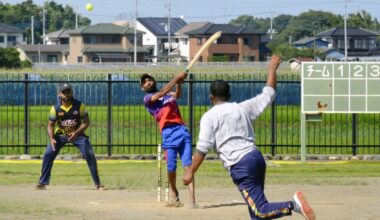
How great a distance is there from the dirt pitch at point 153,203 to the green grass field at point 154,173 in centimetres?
90

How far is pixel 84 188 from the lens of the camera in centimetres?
1862

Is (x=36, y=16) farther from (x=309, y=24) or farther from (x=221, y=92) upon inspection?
(x=221, y=92)

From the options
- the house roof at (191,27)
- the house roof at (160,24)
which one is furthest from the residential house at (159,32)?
the house roof at (191,27)

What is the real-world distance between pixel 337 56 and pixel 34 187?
75.0m

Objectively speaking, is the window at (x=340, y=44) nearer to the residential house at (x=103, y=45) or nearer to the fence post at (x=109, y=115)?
the residential house at (x=103, y=45)

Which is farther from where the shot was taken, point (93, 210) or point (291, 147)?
point (291, 147)

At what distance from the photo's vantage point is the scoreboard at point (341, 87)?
24.5 meters

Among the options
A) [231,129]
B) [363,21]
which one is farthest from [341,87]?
[363,21]

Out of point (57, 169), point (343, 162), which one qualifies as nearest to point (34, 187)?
point (57, 169)

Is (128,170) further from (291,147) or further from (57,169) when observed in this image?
(291,147)

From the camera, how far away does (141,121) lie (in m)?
33.6

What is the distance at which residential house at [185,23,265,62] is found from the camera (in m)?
92.7

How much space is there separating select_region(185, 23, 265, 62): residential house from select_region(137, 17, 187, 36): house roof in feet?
58.3

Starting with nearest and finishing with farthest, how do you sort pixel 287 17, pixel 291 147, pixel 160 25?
pixel 291 147 → pixel 160 25 → pixel 287 17
